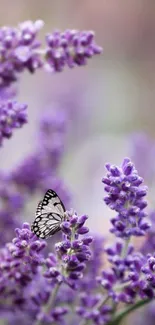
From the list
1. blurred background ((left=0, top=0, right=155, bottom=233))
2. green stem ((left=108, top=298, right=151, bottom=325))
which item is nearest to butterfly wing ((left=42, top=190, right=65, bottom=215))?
green stem ((left=108, top=298, right=151, bottom=325))

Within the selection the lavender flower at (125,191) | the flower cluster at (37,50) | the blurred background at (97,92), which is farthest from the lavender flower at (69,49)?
the blurred background at (97,92)

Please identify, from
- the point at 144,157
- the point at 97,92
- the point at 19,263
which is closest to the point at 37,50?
the point at 19,263

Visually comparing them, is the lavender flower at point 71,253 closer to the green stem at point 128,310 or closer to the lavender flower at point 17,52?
the green stem at point 128,310

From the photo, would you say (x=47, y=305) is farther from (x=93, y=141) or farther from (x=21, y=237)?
(x=93, y=141)

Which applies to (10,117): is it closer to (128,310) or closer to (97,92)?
(128,310)

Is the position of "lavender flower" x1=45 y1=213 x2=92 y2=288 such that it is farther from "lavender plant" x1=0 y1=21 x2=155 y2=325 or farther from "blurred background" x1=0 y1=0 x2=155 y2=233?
"blurred background" x1=0 y1=0 x2=155 y2=233
